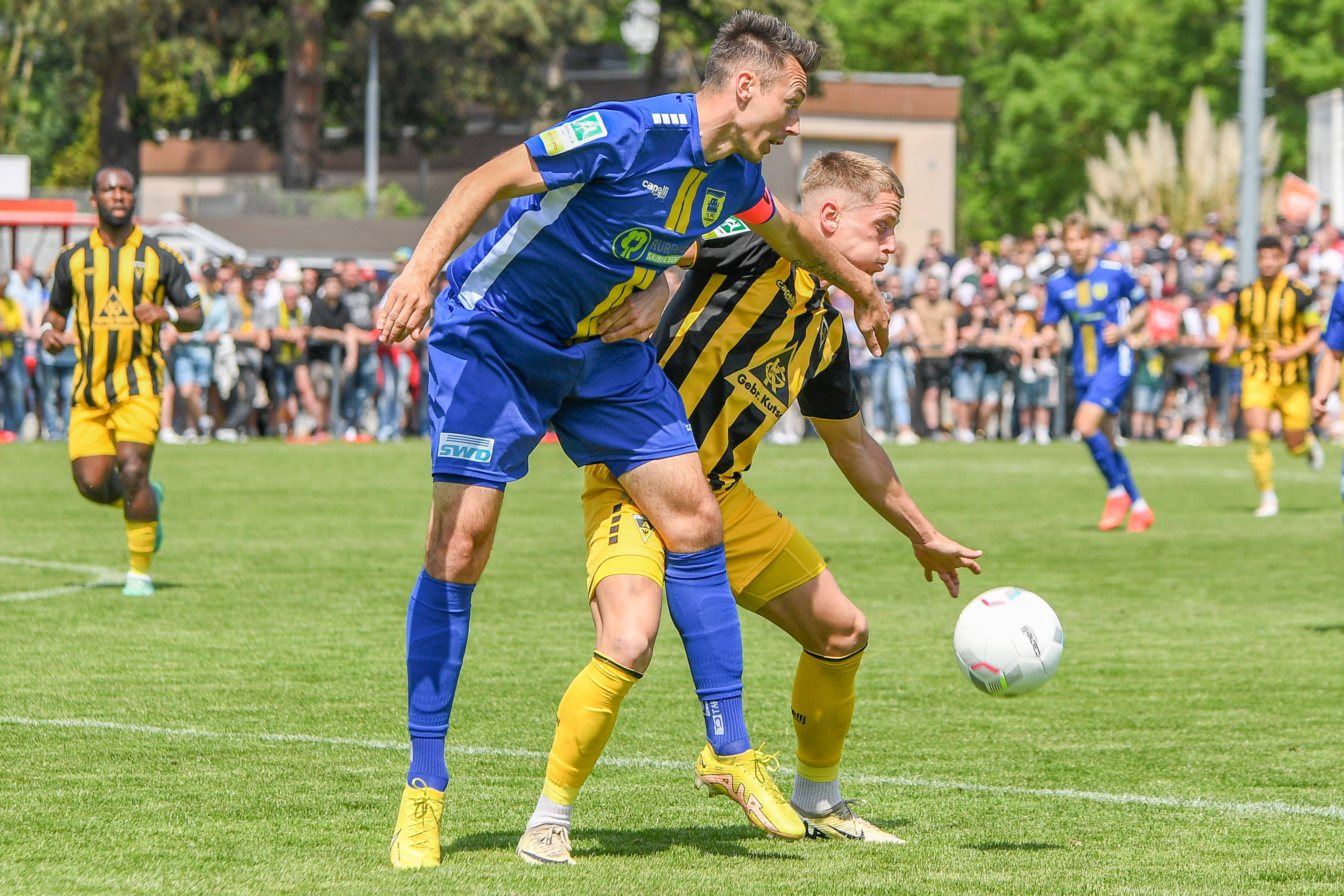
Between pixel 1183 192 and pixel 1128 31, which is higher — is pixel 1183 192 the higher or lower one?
the lower one

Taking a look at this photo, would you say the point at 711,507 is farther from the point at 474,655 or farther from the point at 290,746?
the point at 474,655

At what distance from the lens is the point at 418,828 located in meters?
4.29

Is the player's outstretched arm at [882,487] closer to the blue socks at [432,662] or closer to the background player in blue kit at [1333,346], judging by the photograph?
the blue socks at [432,662]

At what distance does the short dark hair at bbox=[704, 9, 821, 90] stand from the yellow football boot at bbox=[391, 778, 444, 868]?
1.94m

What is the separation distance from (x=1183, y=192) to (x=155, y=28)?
918 inches

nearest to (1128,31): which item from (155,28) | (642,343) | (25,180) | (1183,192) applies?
(1183,192)

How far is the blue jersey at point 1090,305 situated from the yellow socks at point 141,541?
25.2 ft

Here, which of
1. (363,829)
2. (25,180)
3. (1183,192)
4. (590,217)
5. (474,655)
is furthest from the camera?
(1183,192)

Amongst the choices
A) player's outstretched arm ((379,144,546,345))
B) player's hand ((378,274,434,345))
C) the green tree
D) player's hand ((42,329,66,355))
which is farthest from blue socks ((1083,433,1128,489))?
the green tree

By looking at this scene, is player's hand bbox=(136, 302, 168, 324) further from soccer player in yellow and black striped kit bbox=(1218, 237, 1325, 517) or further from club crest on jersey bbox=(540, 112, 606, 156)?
soccer player in yellow and black striped kit bbox=(1218, 237, 1325, 517)

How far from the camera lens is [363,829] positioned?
15.2ft

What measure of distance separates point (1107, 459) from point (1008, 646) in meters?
8.90

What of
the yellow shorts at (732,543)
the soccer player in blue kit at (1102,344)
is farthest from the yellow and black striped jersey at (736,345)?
the soccer player in blue kit at (1102,344)

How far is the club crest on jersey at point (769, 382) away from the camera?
4.77 metres
